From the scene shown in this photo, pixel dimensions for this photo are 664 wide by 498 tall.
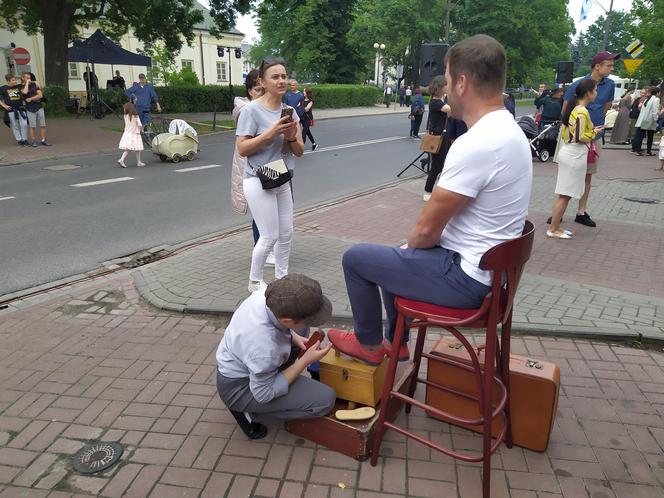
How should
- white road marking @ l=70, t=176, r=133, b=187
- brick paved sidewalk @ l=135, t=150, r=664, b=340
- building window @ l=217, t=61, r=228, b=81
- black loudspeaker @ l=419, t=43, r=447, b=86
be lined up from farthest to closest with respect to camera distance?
building window @ l=217, t=61, r=228, b=81 < black loudspeaker @ l=419, t=43, r=447, b=86 < white road marking @ l=70, t=176, r=133, b=187 < brick paved sidewalk @ l=135, t=150, r=664, b=340

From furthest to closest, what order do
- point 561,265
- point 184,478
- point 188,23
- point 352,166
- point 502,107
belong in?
1. point 188,23
2. point 352,166
3. point 561,265
4. point 184,478
5. point 502,107

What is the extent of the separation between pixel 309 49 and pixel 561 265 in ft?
138

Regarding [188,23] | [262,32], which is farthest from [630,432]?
[262,32]

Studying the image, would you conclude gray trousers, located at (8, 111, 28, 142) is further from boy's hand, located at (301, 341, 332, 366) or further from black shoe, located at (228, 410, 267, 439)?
boy's hand, located at (301, 341, 332, 366)

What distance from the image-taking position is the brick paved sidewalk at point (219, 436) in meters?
2.57

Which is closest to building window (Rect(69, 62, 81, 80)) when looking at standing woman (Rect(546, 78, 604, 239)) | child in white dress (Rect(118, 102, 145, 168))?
child in white dress (Rect(118, 102, 145, 168))

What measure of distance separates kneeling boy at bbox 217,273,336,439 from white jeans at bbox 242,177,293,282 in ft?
5.73

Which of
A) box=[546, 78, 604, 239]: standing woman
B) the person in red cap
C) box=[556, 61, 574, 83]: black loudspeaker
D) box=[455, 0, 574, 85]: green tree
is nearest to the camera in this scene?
box=[546, 78, 604, 239]: standing woman

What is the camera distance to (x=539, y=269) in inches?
226

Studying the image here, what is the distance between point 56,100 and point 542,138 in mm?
19290

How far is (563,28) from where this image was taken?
55.2 m

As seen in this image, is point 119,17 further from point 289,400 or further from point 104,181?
point 289,400

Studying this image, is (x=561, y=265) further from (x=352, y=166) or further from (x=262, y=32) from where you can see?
(x=262, y=32)

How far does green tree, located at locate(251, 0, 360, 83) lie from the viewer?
1711 inches
